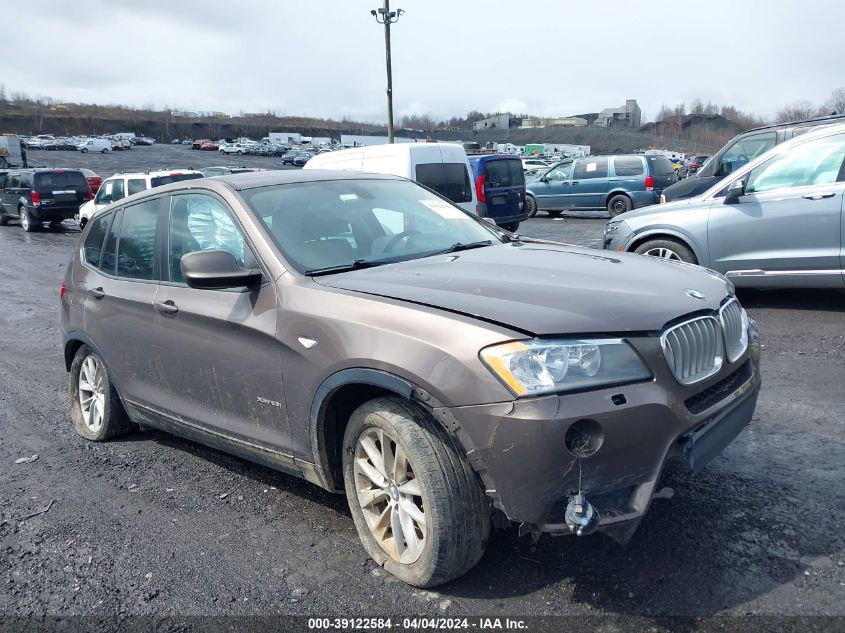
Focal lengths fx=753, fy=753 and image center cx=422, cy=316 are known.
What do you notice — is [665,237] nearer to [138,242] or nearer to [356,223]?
[356,223]

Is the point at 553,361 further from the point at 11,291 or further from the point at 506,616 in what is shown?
the point at 11,291

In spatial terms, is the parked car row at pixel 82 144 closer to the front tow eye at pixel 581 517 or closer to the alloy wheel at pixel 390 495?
the alloy wheel at pixel 390 495

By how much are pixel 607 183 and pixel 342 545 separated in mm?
19211

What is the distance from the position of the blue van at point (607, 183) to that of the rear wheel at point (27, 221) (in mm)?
14905

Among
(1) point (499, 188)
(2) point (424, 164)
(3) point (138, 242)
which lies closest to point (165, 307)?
(3) point (138, 242)

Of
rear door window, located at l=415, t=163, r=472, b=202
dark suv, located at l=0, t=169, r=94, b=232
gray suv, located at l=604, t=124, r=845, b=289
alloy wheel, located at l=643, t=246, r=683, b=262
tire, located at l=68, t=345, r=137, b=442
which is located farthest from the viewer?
dark suv, located at l=0, t=169, r=94, b=232

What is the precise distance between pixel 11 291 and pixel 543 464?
37.7ft

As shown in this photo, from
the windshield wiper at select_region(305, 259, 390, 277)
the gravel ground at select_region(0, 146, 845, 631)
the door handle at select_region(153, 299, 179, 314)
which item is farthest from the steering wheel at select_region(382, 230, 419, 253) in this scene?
the gravel ground at select_region(0, 146, 845, 631)

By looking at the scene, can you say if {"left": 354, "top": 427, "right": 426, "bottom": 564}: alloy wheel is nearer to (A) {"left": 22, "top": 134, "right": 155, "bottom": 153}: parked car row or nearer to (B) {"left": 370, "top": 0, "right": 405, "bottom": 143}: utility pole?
(B) {"left": 370, "top": 0, "right": 405, "bottom": 143}: utility pole

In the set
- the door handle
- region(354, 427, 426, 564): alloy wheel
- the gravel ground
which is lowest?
the gravel ground

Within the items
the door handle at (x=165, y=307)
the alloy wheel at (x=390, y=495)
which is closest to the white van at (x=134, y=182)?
the door handle at (x=165, y=307)

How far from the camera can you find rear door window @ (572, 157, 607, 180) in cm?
2136

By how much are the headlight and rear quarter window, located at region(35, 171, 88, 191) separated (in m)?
23.2

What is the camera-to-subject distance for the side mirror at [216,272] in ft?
11.3
